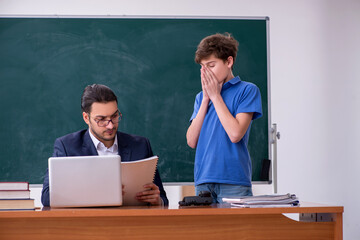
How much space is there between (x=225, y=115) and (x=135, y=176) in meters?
0.55

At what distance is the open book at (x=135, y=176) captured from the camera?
1.80 metres

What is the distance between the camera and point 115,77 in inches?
132

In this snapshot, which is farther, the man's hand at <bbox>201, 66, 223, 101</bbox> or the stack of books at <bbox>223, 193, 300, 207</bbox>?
the man's hand at <bbox>201, 66, 223, 101</bbox>

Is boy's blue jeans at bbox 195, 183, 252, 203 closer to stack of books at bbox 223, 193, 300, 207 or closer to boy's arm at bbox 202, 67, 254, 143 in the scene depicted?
boy's arm at bbox 202, 67, 254, 143

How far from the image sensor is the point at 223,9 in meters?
4.17

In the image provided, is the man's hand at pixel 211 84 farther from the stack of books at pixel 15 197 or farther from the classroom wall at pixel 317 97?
the classroom wall at pixel 317 97

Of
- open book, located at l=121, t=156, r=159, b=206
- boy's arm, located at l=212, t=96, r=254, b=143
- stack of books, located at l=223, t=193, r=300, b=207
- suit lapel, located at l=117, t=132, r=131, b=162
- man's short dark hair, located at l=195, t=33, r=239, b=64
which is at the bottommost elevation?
stack of books, located at l=223, t=193, r=300, b=207

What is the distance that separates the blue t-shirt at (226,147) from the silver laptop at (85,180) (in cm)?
61

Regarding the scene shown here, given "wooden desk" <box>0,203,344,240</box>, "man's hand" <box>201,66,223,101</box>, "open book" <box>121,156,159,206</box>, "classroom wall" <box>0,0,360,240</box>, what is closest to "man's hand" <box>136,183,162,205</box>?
"open book" <box>121,156,159,206</box>

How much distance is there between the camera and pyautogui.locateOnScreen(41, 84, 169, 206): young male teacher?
2277mm

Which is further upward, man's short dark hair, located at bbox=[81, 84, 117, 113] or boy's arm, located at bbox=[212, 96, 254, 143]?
man's short dark hair, located at bbox=[81, 84, 117, 113]

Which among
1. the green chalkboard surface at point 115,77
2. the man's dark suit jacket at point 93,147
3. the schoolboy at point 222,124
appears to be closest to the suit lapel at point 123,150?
the man's dark suit jacket at point 93,147

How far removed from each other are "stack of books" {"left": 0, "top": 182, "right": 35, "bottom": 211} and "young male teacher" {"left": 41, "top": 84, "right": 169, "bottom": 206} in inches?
22.9

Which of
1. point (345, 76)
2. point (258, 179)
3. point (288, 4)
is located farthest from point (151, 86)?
point (345, 76)
